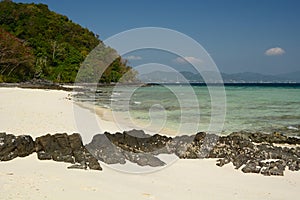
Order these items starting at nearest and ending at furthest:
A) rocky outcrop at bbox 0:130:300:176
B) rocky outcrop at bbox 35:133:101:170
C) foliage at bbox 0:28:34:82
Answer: rocky outcrop at bbox 35:133:101:170, rocky outcrop at bbox 0:130:300:176, foliage at bbox 0:28:34:82

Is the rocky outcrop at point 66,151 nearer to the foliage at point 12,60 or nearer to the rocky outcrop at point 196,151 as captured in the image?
the rocky outcrop at point 196,151

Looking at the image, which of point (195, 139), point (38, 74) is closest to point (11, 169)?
point (195, 139)

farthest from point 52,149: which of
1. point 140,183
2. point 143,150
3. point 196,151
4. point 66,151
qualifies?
point 196,151

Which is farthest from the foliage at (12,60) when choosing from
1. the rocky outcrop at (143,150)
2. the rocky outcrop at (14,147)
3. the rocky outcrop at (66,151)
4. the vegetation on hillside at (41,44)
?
the rocky outcrop at (66,151)

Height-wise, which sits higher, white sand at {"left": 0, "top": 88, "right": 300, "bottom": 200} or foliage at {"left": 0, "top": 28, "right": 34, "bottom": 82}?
foliage at {"left": 0, "top": 28, "right": 34, "bottom": 82}

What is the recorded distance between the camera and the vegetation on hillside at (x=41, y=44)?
55.1 meters

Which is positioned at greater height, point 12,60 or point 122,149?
point 12,60

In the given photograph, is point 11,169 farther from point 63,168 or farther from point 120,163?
point 120,163

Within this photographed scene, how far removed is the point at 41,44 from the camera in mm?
76500

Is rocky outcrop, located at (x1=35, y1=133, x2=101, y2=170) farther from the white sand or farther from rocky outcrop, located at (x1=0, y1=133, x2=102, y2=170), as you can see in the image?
the white sand

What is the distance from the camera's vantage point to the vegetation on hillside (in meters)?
55.1

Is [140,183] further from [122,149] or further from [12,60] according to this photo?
[12,60]

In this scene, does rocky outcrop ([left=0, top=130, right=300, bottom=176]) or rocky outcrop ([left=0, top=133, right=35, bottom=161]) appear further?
rocky outcrop ([left=0, top=130, right=300, bottom=176])

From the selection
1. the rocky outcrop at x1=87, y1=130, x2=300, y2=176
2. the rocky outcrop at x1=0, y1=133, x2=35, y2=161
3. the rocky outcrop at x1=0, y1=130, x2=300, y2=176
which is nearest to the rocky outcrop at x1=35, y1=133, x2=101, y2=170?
the rocky outcrop at x1=0, y1=130, x2=300, y2=176
